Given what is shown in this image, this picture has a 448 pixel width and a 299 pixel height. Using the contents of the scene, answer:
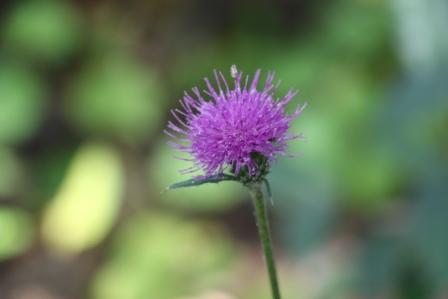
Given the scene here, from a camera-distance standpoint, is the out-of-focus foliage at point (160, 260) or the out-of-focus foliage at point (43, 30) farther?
the out-of-focus foliage at point (43, 30)

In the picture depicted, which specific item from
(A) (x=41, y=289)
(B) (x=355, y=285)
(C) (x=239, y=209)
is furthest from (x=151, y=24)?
(B) (x=355, y=285)

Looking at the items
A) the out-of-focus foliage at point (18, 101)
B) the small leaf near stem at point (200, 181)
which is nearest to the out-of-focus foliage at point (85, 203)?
the out-of-focus foliage at point (18, 101)

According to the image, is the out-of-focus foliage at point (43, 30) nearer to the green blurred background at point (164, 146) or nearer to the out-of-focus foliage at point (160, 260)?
the green blurred background at point (164, 146)

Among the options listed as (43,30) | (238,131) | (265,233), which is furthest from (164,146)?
(265,233)

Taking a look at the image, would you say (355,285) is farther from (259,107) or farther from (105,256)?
(105,256)

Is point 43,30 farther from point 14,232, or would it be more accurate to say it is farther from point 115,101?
point 14,232

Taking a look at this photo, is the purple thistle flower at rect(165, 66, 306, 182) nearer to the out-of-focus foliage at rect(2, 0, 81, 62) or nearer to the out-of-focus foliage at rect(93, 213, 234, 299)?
the out-of-focus foliage at rect(93, 213, 234, 299)
